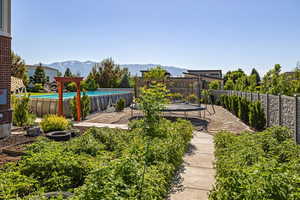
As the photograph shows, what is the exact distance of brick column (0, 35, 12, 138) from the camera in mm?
7090

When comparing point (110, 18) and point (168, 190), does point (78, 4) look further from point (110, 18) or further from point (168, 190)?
point (168, 190)

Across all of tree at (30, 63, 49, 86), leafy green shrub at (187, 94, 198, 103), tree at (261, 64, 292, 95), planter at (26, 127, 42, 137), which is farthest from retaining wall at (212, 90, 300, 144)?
tree at (30, 63, 49, 86)

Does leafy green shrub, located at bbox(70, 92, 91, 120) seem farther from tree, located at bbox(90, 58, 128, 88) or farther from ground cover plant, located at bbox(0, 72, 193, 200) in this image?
tree, located at bbox(90, 58, 128, 88)

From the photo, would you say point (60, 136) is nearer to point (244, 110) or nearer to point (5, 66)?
point (5, 66)

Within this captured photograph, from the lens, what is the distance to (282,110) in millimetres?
7875

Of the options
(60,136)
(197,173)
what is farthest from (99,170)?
(60,136)

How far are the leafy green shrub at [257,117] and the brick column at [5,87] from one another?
8.62 m

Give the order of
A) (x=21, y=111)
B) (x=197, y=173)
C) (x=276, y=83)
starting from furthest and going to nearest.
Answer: (x=276, y=83), (x=21, y=111), (x=197, y=173)

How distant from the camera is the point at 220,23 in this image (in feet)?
38.0

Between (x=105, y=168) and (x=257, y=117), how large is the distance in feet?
27.6

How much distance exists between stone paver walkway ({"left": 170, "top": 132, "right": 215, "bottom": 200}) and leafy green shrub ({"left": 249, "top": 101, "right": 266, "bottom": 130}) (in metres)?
3.12

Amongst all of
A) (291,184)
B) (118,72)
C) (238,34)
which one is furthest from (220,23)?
(118,72)

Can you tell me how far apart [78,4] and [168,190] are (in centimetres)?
912

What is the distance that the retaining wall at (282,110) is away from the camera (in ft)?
21.6
